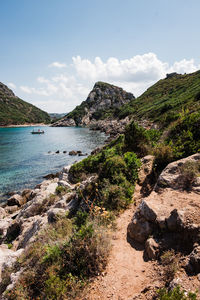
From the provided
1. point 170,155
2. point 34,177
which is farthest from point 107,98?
point 170,155

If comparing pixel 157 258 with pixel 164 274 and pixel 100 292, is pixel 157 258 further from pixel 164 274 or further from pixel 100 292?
pixel 100 292

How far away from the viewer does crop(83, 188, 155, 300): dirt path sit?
3.58m

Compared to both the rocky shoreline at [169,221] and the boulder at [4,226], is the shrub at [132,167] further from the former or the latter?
the boulder at [4,226]

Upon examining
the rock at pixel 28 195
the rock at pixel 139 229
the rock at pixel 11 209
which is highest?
the rock at pixel 139 229

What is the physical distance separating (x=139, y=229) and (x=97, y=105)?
16995cm

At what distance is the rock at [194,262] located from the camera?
3.24 metres

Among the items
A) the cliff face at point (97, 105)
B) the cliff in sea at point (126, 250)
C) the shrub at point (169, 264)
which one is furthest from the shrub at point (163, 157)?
the cliff face at point (97, 105)

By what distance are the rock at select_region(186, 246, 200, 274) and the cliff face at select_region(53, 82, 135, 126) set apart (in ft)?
449

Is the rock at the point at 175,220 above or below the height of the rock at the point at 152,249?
above

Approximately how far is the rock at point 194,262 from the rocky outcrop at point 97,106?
13544cm

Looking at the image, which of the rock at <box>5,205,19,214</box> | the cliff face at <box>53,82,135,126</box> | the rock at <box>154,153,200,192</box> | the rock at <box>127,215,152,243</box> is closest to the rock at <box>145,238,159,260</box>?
the rock at <box>127,215,152,243</box>

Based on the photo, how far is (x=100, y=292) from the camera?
366 centimetres

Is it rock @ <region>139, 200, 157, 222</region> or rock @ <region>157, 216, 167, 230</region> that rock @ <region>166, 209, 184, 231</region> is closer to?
rock @ <region>157, 216, 167, 230</region>

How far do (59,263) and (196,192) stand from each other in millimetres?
4791
